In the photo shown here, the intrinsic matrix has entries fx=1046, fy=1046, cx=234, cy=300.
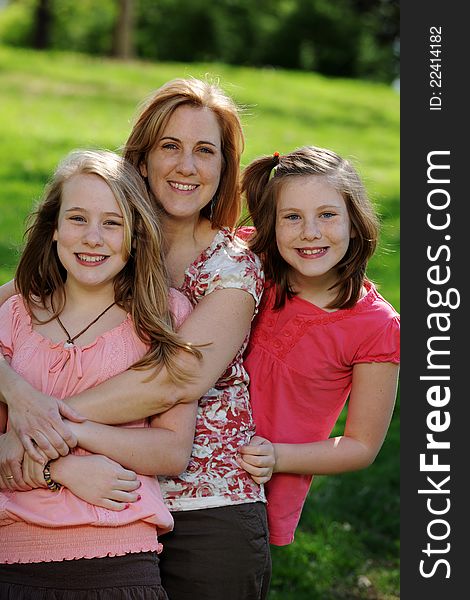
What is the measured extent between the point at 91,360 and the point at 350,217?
37.8 inches

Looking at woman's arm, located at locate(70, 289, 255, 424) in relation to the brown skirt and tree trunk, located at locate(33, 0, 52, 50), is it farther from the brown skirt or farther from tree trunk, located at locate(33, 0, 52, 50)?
tree trunk, located at locate(33, 0, 52, 50)

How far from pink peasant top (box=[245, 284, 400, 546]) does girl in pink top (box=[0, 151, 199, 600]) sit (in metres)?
0.36

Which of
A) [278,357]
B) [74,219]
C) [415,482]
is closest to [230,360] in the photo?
[278,357]

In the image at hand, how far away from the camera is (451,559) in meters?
3.77

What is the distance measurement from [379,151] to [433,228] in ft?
29.9

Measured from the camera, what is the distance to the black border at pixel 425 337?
3.76 m

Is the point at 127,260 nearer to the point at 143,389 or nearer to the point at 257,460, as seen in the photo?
the point at 143,389

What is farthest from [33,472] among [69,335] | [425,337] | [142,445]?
[425,337]

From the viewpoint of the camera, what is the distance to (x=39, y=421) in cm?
287

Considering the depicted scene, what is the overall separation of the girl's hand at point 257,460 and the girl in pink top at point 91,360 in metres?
0.22

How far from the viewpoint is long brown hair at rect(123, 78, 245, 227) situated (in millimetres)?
3330

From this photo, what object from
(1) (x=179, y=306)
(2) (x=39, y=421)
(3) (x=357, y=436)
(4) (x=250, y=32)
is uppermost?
Answer: (4) (x=250, y=32)

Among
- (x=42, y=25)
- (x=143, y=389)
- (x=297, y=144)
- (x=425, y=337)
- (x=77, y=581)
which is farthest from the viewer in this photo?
(x=42, y=25)

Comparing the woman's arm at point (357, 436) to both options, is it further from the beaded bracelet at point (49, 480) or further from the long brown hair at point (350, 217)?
the beaded bracelet at point (49, 480)
